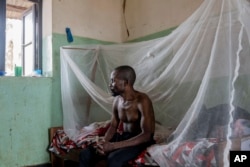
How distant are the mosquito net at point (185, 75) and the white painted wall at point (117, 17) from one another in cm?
43

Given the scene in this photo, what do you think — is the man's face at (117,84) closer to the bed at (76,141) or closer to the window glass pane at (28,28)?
the bed at (76,141)

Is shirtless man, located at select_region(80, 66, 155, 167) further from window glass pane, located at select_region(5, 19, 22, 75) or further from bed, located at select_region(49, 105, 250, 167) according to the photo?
window glass pane, located at select_region(5, 19, 22, 75)

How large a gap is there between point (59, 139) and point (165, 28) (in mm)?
1513

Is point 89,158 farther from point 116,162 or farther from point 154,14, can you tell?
point 154,14

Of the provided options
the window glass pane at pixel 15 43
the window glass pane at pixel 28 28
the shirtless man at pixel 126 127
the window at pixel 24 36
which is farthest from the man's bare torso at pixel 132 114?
the window glass pane at pixel 15 43

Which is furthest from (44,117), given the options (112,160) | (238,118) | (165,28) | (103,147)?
(238,118)

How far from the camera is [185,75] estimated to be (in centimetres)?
174

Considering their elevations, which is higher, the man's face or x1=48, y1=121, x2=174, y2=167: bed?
the man's face

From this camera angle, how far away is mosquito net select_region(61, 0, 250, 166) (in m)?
1.28

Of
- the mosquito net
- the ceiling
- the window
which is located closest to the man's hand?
the mosquito net

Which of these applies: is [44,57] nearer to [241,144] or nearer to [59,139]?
[59,139]

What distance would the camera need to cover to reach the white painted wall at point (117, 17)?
2775mm

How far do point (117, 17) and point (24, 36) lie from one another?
1098mm

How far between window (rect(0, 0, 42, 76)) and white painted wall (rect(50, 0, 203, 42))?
0.24m
